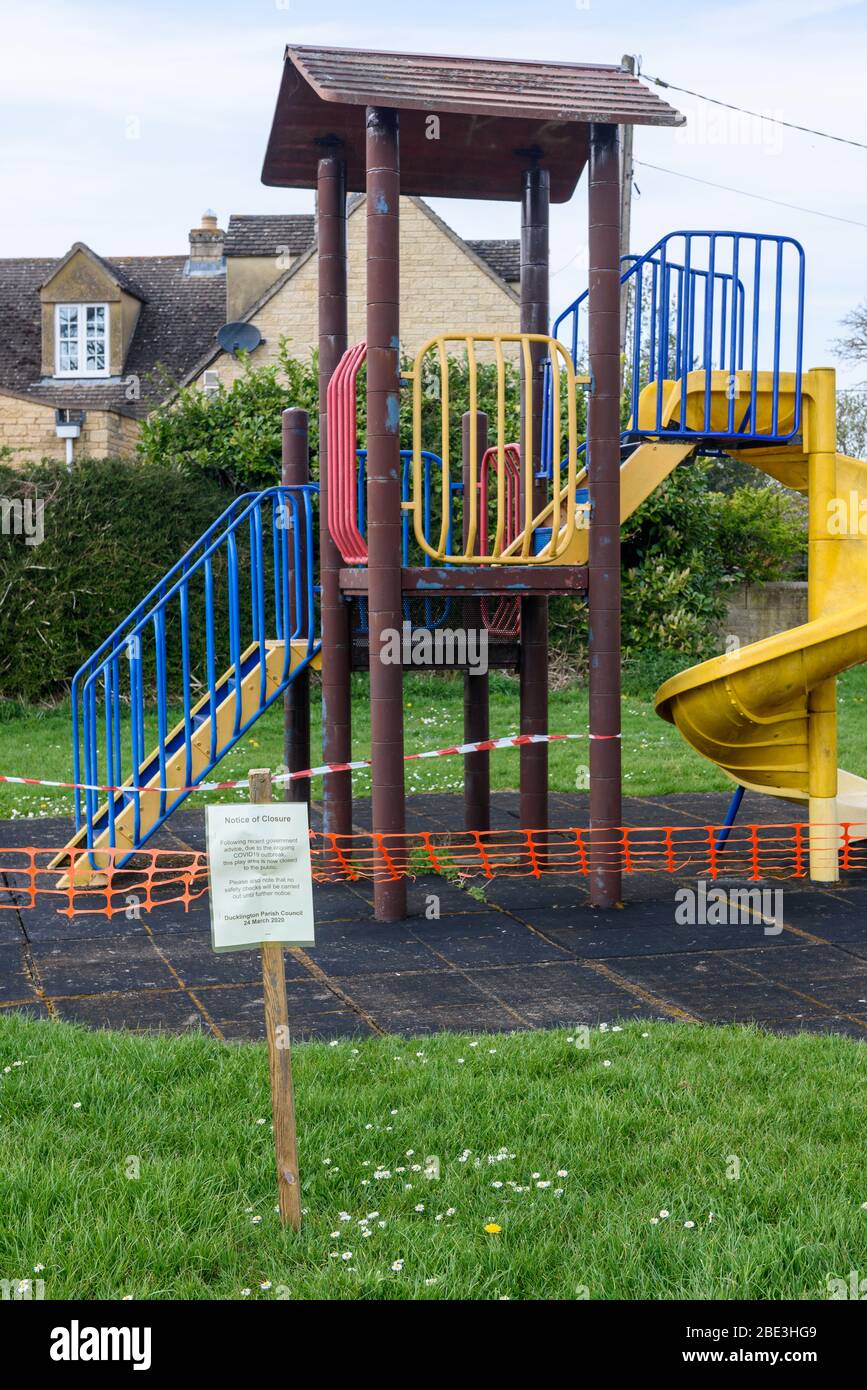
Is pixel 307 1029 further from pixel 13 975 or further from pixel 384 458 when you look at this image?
pixel 384 458

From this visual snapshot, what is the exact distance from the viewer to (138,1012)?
571 centimetres

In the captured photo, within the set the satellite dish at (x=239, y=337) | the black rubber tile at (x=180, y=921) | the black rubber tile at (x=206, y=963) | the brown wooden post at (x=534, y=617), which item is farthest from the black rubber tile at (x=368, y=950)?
the satellite dish at (x=239, y=337)

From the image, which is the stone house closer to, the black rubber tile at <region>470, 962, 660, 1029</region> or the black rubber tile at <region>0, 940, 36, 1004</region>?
the black rubber tile at <region>0, 940, 36, 1004</region>

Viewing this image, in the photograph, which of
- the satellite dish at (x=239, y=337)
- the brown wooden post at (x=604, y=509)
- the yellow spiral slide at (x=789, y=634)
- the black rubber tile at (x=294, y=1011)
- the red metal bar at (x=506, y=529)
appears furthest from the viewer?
the satellite dish at (x=239, y=337)

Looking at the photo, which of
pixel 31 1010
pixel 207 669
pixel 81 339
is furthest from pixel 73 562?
pixel 81 339

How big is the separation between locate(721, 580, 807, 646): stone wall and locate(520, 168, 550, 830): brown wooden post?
36.5 feet

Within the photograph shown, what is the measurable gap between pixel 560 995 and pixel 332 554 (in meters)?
3.40

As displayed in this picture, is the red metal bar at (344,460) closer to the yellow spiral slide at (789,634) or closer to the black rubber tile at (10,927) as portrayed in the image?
the yellow spiral slide at (789,634)

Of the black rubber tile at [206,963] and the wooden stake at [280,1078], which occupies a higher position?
the wooden stake at [280,1078]

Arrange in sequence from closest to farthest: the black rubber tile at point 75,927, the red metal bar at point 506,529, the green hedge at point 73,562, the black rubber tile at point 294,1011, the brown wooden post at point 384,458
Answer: the black rubber tile at point 294,1011
the black rubber tile at point 75,927
the brown wooden post at point 384,458
the red metal bar at point 506,529
the green hedge at point 73,562

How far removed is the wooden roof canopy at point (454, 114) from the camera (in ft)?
23.8

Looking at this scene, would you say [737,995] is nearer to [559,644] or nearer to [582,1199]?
[582,1199]

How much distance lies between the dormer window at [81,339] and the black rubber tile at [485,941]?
2610cm
